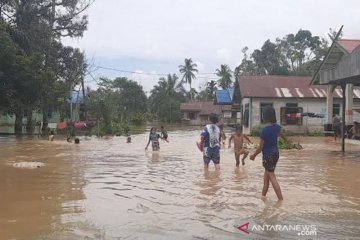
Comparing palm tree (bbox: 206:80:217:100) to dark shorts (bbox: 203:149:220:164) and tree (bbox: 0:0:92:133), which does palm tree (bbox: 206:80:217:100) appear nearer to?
tree (bbox: 0:0:92:133)

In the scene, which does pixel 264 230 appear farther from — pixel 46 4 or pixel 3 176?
pixel 46 4

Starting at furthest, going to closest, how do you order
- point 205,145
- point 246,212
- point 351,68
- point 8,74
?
point 8,74, point 351,68, point 205,145, point 246,212

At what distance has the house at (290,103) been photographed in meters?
35.9

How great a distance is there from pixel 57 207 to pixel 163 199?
194 centimetres

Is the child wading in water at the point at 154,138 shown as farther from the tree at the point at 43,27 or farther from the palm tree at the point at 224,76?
the palm tree at the point at 224,76

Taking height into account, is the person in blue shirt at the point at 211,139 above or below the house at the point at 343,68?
below

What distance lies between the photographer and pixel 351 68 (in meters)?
15.7

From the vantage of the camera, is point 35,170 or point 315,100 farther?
Result: point 315,100

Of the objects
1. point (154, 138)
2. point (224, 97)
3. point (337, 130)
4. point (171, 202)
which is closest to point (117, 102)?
point (224, 97)

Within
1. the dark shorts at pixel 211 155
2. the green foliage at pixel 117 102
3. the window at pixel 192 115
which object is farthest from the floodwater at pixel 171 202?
the window at pixel 192 115

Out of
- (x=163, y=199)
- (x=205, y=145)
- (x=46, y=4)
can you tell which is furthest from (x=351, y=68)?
(x=46, y=4)

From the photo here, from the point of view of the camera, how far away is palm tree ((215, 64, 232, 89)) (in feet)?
257

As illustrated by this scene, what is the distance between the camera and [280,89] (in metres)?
37.0

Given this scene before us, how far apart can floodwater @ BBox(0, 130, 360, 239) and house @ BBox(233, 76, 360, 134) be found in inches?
837
